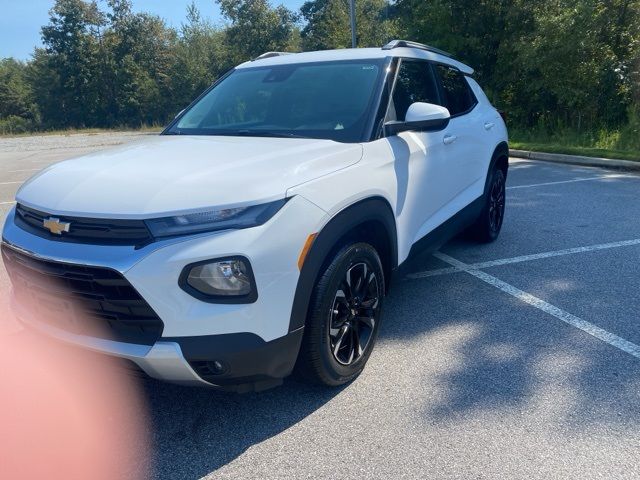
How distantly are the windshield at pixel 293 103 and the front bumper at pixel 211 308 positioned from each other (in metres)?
1.08

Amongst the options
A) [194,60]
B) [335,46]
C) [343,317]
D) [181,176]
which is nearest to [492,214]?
[343,317]

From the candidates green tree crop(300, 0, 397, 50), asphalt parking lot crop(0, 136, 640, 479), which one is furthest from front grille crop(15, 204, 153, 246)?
green tree crop(300, 0, 397, 50)

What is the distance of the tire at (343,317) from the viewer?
266 centimetres

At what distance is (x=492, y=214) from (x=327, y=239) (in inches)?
134

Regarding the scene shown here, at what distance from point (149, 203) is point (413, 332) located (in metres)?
2.08

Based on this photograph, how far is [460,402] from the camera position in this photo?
9.37 ft

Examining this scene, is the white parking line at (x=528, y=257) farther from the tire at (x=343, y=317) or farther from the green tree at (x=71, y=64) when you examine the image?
the green tree at (x=71, y=64)

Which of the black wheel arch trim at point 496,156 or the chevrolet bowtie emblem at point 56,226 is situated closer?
the chevrolet bowtie emblem at point 56,226

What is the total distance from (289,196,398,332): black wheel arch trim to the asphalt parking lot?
2.00 ft

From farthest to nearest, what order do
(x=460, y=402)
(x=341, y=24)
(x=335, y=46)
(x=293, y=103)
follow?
(x=341, y=24) → (x=335, y=46) → (x=293, y=103) → (x=460, y=402)

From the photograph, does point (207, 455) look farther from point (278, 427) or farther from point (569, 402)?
point (569, 402)

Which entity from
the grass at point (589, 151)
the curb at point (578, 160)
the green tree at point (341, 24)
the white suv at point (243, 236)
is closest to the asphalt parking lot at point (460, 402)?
the white suv at point (243, 236)

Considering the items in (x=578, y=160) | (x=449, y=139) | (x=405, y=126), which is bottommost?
(x=578, y=160)

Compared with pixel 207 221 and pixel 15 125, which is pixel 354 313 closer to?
pixel 207 221
